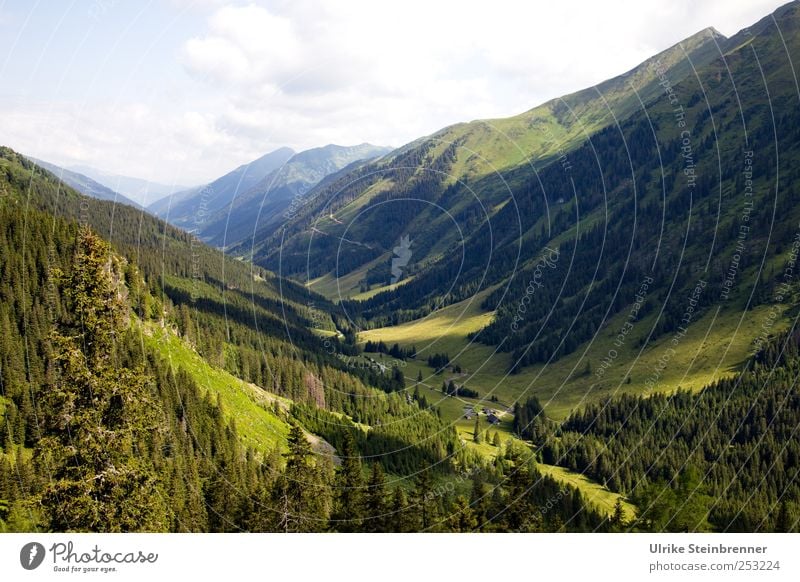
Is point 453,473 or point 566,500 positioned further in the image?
point 453,473

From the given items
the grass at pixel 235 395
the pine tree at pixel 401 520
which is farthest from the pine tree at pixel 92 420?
the grass at pixel 235 395

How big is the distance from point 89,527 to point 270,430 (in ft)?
243

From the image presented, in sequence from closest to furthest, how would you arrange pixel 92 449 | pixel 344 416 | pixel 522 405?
pixel 92 449, pixel 344 416, pixel 522 405

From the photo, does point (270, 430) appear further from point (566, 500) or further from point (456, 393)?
point (456, 393)

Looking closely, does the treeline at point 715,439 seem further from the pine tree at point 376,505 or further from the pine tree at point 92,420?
the pine tree at point 92,420

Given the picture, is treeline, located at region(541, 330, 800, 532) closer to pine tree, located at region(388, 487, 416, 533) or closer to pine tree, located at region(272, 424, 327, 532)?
pine tree, located at region(388, 487, 416, 533)

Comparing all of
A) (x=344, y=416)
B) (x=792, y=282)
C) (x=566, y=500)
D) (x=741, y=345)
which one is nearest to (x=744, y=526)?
(x=566, y=500)

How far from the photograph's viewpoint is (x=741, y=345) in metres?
172
